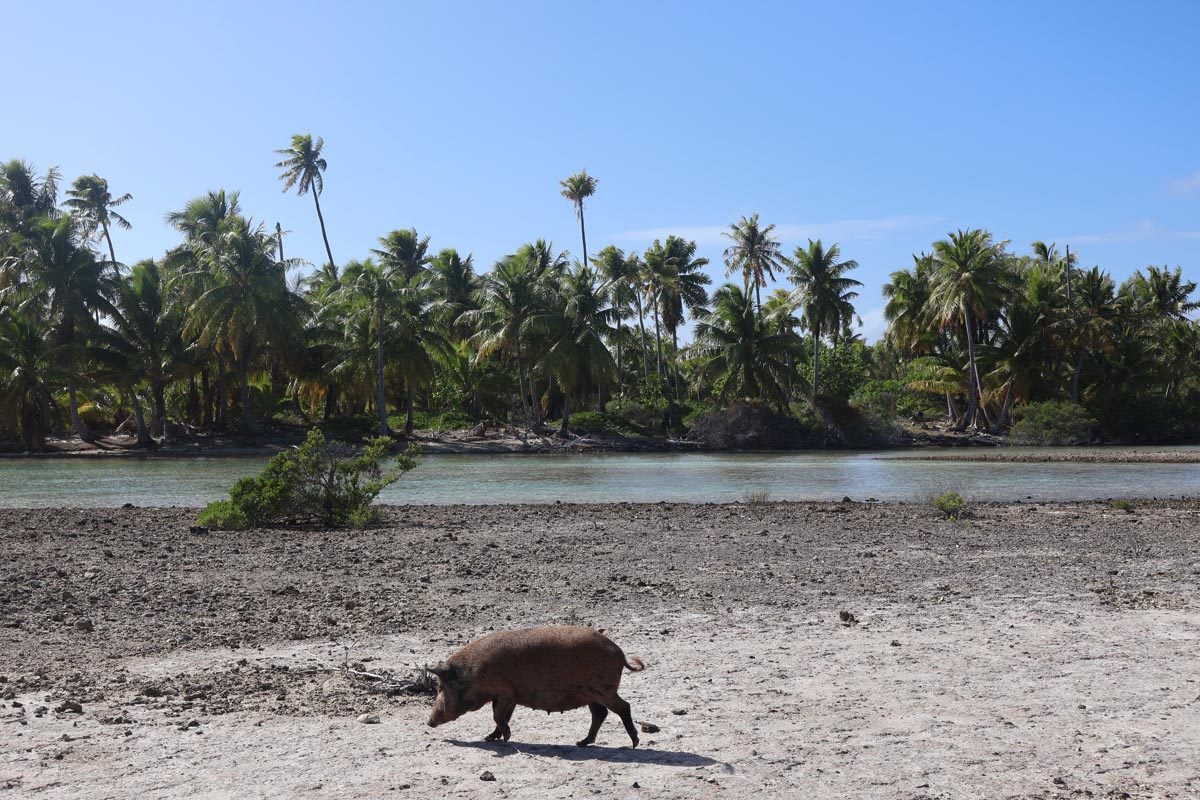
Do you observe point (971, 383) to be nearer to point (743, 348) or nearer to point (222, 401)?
point (743, 348)

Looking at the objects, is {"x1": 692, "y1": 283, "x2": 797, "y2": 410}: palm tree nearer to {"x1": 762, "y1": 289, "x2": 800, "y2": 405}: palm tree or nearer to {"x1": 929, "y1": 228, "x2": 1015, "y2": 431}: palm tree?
{"x1": 762, "y1": 289, "x2": 800, "y2": 405}: palm tree

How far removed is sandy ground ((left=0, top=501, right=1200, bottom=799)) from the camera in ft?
15.8

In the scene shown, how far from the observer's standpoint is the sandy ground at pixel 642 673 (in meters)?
4.83

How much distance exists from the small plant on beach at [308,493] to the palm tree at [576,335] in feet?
118

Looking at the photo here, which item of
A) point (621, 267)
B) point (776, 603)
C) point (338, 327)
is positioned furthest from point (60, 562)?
point (621, 267)

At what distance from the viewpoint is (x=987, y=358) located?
59000 mm

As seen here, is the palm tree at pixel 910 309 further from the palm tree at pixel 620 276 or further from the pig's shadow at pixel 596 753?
the pig's shadow at pixel 596 753

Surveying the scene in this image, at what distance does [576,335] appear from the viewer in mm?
54469

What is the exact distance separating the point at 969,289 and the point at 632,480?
31.2 m

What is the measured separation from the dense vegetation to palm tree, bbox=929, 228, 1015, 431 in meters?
0.16

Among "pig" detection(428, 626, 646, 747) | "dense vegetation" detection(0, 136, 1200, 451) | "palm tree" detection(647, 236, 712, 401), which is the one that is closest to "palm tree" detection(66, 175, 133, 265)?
"dense vegetation" detection(0, 136, 1200, 451)

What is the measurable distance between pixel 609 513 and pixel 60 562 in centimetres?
1010

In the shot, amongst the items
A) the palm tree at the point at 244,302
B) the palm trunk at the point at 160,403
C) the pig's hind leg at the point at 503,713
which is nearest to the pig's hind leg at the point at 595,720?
the pig's hind leg at the point at 503,713

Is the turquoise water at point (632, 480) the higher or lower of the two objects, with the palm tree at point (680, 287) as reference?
lower
